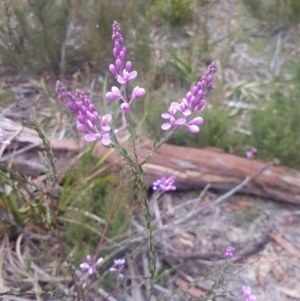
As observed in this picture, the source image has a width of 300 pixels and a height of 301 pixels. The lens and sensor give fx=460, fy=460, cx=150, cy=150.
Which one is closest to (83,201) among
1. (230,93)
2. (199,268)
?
(199,268)

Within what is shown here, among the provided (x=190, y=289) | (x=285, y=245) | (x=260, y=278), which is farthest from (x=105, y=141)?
(x=285, y=245)

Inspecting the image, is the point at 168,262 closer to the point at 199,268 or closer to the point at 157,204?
the point at 199,268

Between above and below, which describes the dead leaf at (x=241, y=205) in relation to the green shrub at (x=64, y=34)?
below

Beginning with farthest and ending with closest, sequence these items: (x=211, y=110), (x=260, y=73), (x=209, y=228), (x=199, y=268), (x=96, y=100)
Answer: (x=260, y=73)
(x=96, y=100)
(x=211, y=110)
(x=209, y=228)
(x=199, y=268)

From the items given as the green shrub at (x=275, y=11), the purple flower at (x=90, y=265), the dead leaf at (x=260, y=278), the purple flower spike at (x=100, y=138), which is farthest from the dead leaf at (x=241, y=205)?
the green shrub at (x=275, y=11)

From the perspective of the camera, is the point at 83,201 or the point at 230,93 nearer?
the point at 83,201

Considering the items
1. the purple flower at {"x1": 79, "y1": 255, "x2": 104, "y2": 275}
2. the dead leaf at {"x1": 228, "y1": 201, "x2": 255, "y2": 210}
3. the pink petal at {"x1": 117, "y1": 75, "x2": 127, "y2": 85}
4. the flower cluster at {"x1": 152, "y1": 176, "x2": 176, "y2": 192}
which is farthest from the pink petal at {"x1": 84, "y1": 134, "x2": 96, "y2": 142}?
the dead leaf at {"x1": 228, "y1": 201, "x2": 255, "y2": 210}

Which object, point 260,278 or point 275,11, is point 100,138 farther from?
point 275,11

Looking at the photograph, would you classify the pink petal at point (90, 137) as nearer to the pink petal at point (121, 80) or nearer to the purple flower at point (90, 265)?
the pink petal at point (121, 80)
